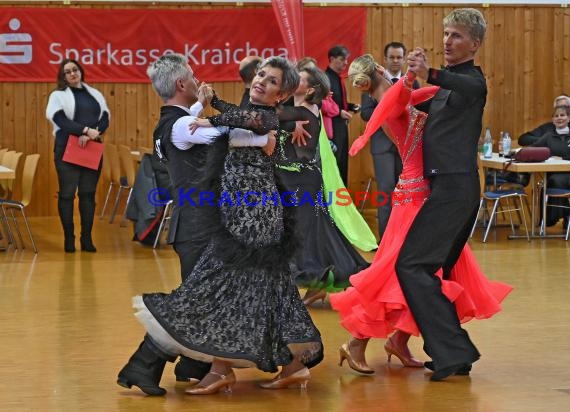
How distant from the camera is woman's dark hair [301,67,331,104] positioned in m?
7.10

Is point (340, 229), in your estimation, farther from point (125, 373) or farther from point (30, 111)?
point (30, 111)

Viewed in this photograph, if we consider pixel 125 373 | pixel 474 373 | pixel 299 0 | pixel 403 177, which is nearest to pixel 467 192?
pixel 403 177

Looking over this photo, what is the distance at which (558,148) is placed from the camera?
11.9 metres

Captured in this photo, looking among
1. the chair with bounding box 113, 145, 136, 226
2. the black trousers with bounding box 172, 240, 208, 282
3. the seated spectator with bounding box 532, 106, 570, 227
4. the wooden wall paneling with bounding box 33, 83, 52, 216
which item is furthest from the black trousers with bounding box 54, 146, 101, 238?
the black trousers with bounding box 172, 240, 208, 282

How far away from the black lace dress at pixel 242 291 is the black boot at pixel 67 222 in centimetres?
547

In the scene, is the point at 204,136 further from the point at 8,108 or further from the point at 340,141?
the point at 8,108

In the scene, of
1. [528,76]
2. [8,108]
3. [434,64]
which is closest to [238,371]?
[8,108]

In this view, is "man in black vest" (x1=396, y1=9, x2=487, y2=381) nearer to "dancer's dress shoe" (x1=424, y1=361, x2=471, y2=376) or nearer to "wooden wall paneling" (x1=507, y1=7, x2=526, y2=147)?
"dancer's dress shoe" (x1=424, y1=361, x2=471, y2=376)

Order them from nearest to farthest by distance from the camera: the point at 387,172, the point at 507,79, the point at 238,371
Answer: the point at 238,371
the point at 387,172
the point at 507,79

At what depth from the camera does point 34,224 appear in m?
12.6

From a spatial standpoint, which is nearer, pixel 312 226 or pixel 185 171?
pixel 185 171

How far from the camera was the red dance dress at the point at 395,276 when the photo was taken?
5352 millimetres

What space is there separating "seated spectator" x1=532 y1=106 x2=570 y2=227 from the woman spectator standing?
14.7ft

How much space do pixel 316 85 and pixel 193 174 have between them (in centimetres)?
217
